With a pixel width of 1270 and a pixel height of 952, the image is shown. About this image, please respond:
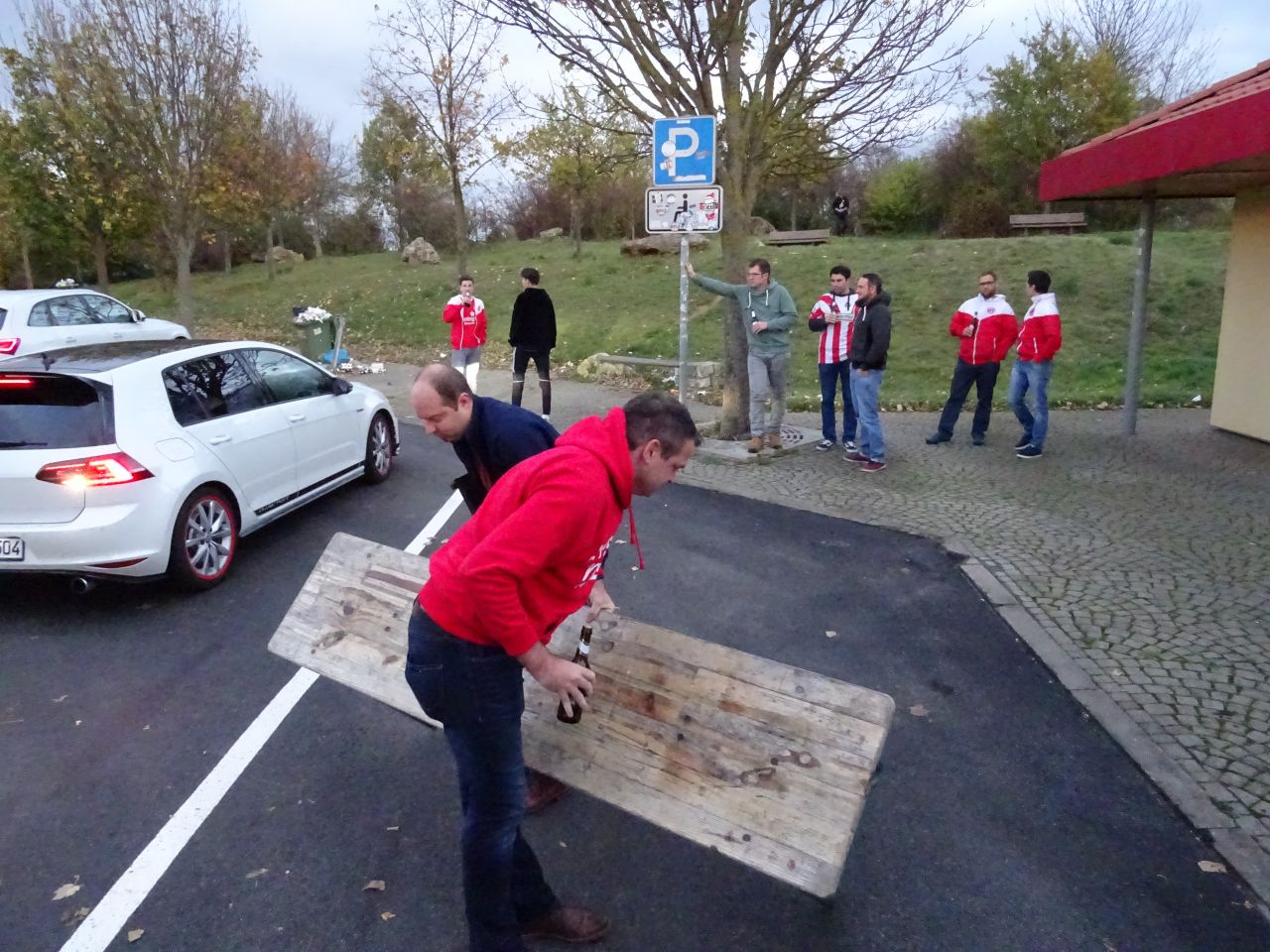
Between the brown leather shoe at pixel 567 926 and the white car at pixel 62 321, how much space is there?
1212 centimetres

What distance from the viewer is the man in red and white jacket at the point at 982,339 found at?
9.62 metres

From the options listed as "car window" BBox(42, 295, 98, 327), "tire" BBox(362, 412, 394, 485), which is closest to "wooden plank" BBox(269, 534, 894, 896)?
"tire" BBox(362, 412, 394, 485)

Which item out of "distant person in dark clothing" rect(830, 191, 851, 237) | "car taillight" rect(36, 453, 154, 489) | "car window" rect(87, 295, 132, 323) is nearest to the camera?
"car taillight" rect(36, 453, 154, 489)

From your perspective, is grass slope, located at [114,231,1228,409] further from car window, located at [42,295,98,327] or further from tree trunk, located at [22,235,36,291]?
tree trunk, located at [22,235,36,291]

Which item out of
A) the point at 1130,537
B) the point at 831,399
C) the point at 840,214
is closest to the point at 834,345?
the point at 831,399

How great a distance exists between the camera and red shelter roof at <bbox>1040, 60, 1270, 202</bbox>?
684cm

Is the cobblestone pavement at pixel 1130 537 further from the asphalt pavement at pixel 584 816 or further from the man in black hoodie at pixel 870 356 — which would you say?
the asphalt pavement at pixel 584 816

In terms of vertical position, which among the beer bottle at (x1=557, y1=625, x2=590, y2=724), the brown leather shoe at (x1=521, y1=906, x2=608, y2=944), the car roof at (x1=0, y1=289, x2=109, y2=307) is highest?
the car roof at (x1=0, y1=289, x2=109, y2=307)

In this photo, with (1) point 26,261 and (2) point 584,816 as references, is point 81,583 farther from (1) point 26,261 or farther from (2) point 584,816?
(1) point 26,261

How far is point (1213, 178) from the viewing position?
32.6ft

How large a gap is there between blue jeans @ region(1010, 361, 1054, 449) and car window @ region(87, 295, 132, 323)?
1417 cm

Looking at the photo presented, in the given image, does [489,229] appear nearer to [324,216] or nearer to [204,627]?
[324,216]

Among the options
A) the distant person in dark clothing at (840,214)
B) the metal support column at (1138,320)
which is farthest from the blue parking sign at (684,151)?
the distant person in dark clothing at (840,214)

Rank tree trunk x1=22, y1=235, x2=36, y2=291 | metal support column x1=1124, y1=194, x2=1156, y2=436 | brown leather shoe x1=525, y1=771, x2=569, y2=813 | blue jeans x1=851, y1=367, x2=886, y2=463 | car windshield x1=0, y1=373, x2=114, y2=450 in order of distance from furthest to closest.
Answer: tree trunk x1=22, y1=235, x2=36, y2=291 → metal support column x1=1124, y1=194, x2=1156, y2=436 → blue jeans x1=851, y1=367, x2=886, y2=463 → car windshield x1=0, y1=373, x2=114, y2=450 → brown leather shoe x1=525, y1=771, x2=569, y2=813
